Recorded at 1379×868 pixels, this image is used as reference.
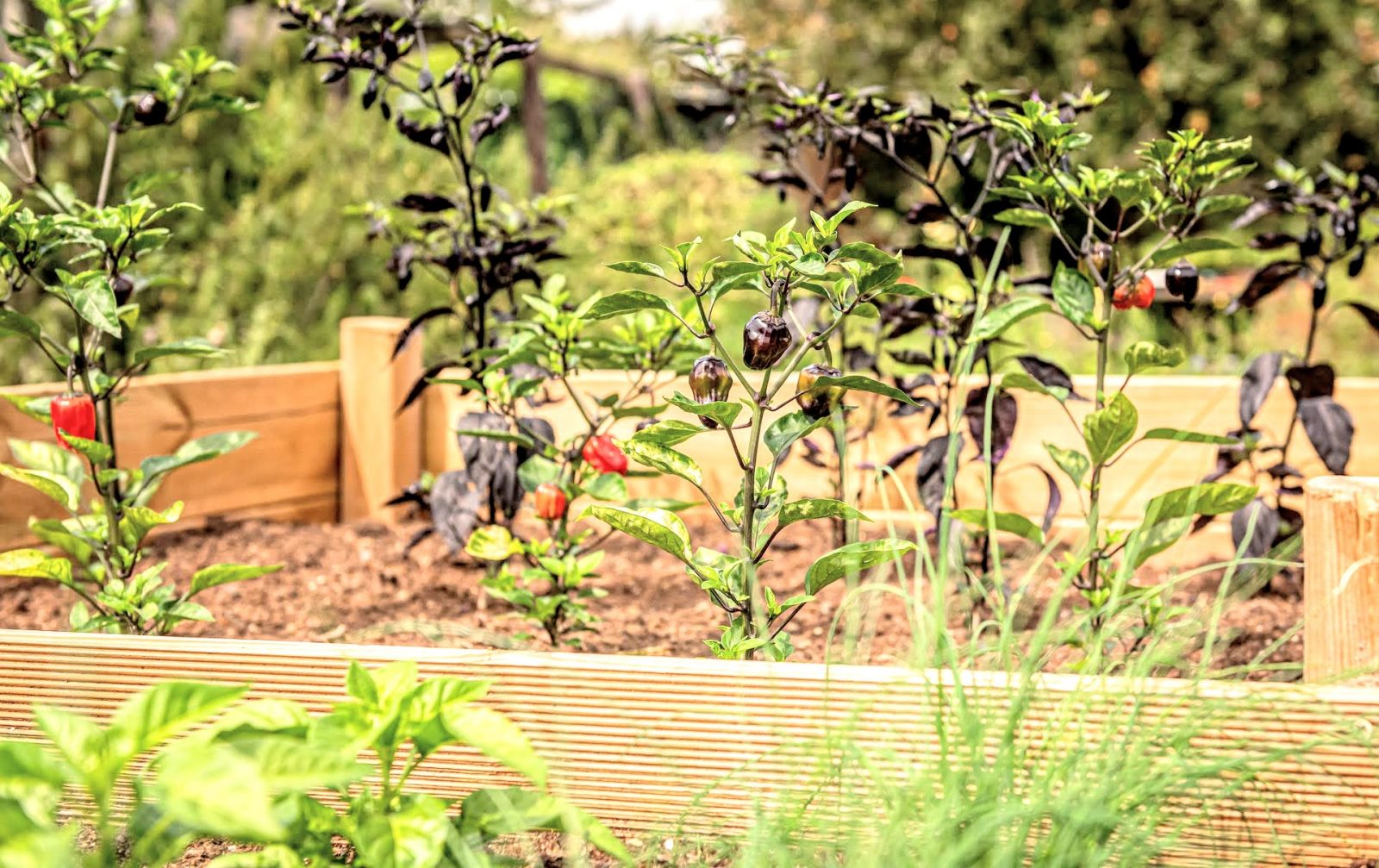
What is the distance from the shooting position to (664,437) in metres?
1.38

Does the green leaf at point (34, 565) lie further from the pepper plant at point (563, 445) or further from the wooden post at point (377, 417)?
the wooden post at point (377, 417)

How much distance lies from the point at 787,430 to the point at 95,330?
3.33 feet

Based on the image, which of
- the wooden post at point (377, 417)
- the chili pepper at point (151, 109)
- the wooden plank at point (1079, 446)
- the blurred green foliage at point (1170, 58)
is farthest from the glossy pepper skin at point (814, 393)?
the blurred green foliage at point (1170, 58)

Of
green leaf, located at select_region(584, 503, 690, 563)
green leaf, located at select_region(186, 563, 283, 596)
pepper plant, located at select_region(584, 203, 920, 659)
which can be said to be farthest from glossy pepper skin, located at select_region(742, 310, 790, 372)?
green leaf, located at select_region(186, 563, 283, 596)

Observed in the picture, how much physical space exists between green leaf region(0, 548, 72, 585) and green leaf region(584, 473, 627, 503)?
0.73 meters

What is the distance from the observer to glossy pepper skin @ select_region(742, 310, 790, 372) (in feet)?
4.24

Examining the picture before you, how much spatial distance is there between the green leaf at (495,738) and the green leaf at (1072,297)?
41.5 inches

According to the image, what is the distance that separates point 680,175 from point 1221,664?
18.3ft

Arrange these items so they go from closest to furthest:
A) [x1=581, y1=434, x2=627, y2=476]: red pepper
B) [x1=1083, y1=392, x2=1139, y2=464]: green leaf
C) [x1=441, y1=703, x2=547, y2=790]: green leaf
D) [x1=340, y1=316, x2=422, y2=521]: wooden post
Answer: [x1=441, y1=703, x2=547, y2=790]: green leaf → [x1=1083, y1=392, x2=1139, y2=464]: green leaf → [x1=581, y1=434, x2=627, y2=476]: red pepper → [x1=340, y1=316, x2=422, y2=521]: wooden post

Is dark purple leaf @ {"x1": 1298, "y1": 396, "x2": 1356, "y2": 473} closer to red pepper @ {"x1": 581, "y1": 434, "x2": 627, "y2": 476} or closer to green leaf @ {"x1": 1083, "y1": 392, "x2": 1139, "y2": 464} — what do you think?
green leaf @ {"x1": 1083, "y1": 392, "x2": 1139, "y2": 464}

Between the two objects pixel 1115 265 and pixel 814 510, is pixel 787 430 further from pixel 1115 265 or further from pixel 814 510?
pixel 1115 265

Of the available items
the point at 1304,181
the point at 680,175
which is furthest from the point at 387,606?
the point at 680,175

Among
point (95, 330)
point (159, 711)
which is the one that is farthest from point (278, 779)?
point (95, 330)

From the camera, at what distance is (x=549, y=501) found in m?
1.82
